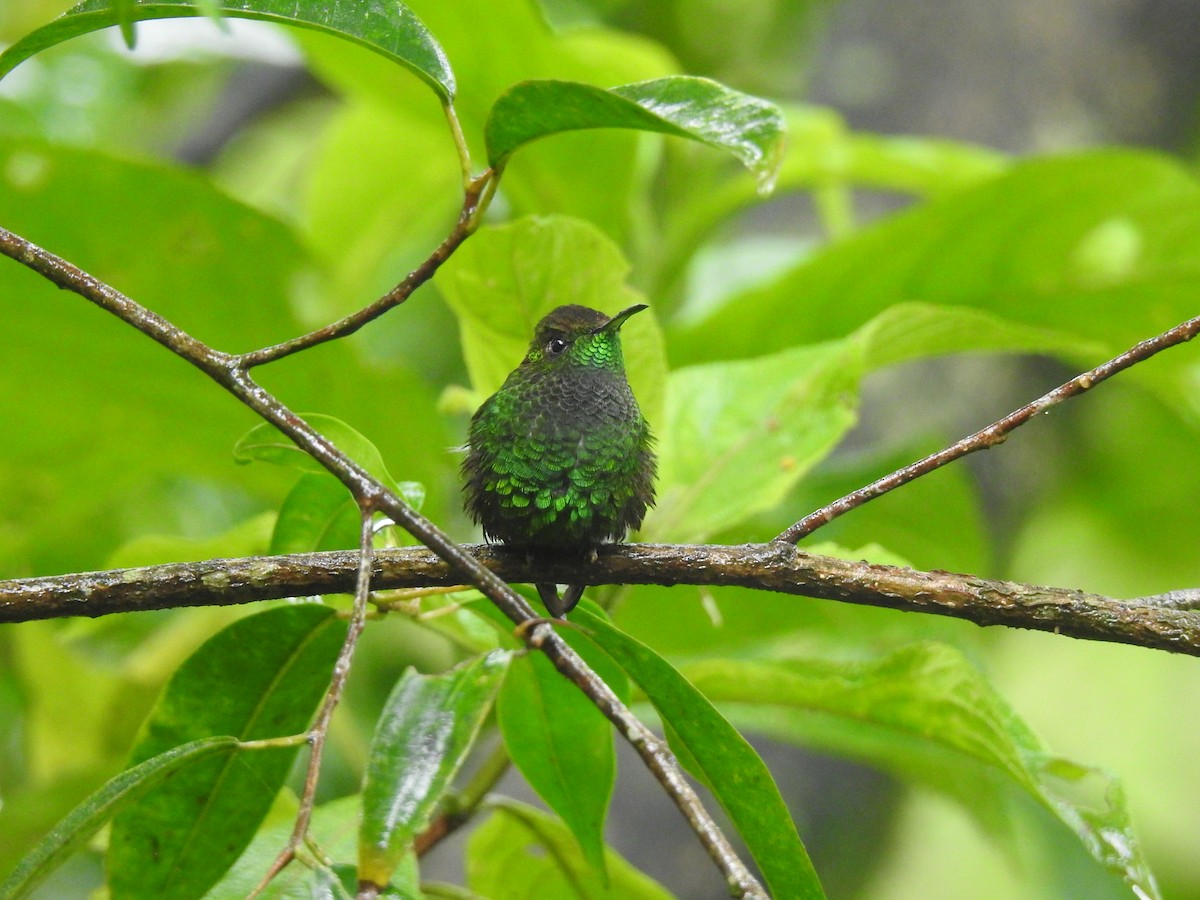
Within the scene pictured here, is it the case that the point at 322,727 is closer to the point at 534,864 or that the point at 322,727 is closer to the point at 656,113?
the point at 656,113

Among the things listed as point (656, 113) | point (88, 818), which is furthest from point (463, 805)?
point (656, 113)

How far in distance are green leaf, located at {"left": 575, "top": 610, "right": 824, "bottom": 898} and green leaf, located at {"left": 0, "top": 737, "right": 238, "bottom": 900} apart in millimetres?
420

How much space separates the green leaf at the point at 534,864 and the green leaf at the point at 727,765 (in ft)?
2.18

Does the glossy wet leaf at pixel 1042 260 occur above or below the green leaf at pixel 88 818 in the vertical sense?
above

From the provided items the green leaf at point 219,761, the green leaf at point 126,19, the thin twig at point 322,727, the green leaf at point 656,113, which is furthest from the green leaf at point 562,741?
the green leaf at point 126,19

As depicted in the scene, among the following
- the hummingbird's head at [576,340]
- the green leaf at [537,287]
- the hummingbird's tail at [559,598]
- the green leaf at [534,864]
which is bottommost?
the green leaf at [534,864]

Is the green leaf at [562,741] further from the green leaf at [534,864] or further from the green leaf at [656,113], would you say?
the green leaf at [656,113]

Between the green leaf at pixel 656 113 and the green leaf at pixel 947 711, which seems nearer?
the green leaf at pixel 656 113

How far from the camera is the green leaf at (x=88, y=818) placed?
40.4 inches

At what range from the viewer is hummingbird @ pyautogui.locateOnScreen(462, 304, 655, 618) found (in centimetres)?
153

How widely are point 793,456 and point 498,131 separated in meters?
0.86

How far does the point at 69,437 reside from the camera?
7.39 ft

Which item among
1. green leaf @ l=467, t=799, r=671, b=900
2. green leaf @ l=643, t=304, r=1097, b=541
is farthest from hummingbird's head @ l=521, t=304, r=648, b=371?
green leaf @ l=467, t=799, r=671, b=900

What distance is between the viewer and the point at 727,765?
124 cm
